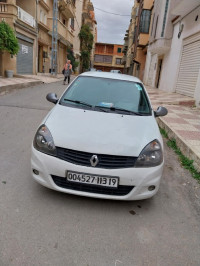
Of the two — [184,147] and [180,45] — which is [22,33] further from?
[184,147]

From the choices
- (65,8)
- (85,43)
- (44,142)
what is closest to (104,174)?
(44,142)

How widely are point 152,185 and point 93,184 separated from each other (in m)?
0.67

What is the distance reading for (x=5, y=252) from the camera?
75.4 inches

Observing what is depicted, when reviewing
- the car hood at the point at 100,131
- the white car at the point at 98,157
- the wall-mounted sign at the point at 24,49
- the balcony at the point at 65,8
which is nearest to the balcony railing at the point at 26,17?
the wall-mounted sign at the point at 24,49

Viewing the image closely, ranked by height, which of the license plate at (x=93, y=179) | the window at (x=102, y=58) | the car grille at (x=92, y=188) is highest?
the window at (x=102, y=58)

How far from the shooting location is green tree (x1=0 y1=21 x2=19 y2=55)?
1284 centimetres

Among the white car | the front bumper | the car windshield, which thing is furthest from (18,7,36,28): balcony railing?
the front bumper

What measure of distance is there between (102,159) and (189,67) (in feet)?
36.7

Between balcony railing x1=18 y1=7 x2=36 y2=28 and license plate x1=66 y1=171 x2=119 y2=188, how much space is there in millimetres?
17040

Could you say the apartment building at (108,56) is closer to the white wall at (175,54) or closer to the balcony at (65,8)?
the balcony at (65,8)

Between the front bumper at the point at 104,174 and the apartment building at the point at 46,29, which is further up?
the apartment building at the point at 46,29

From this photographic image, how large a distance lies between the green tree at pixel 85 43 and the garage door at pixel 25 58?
2217 centimetres

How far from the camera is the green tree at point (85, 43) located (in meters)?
39.2

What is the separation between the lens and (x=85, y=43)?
4103cm
